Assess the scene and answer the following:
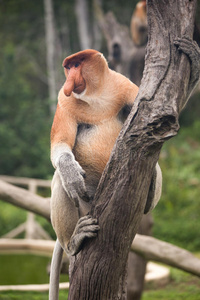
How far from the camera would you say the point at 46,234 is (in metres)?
6.38

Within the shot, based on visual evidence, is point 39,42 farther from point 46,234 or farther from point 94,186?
point 94,186

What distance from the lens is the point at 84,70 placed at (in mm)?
1887

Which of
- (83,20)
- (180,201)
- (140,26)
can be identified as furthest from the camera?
(83,20)

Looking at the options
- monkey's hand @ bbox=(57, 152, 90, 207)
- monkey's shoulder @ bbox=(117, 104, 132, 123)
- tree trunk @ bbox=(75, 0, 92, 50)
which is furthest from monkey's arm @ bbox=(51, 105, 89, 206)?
tree trunk @ bbox=(75, 0, 92, 50)

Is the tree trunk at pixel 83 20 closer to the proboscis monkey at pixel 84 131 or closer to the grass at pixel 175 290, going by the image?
the grass at pixel 175 290

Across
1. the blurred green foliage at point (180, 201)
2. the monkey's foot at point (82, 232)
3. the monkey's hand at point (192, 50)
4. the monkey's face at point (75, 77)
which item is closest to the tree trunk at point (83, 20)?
the blurred green foliage at point (180, 201)

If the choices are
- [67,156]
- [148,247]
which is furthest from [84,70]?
[148,247]

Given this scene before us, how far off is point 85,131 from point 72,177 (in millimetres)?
309

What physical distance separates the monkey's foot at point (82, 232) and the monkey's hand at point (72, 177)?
0.09m

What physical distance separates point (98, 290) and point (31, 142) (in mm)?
8219

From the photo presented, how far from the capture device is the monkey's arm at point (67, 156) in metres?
1.80

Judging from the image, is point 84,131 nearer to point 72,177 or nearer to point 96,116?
point 96,116

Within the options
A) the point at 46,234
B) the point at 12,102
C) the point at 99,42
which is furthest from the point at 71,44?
the point at 46,234

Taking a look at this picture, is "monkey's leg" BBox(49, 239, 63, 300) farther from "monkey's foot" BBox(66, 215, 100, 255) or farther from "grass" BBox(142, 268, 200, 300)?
"grass" BBox(142, 268, 200, 300)
